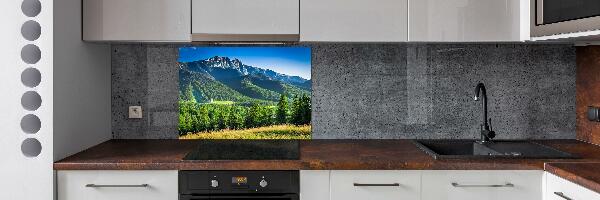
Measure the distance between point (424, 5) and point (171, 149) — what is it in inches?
53.3

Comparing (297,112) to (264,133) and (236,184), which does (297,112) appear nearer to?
(264,133)

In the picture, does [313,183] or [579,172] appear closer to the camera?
[579,172]

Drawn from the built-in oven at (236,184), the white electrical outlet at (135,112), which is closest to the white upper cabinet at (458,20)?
the built-in oven at (236,184)

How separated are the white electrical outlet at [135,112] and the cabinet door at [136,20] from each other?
0.54 m

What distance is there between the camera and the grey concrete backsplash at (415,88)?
3205 millimetres

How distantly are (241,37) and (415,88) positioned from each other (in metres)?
1.00

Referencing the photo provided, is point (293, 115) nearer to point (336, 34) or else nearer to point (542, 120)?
point (336, 34)

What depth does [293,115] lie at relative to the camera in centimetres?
327

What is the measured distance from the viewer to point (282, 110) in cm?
329

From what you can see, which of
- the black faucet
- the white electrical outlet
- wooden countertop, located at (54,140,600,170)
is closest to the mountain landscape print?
the white electrical outlet
